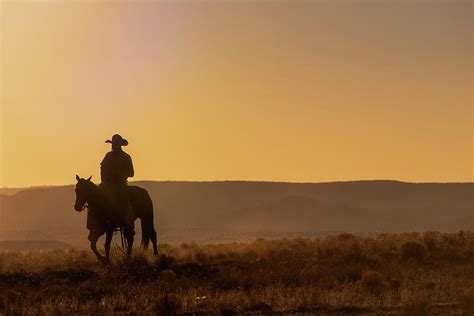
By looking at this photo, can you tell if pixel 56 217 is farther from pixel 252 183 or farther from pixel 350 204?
pixel 350 204

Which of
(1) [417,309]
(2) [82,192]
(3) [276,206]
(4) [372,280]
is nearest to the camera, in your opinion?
(1) [417,309]

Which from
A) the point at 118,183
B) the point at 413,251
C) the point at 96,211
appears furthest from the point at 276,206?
the point at 96,211

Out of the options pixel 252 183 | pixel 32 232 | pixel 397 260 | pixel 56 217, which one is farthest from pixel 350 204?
pixel 397 260

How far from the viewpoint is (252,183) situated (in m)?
187

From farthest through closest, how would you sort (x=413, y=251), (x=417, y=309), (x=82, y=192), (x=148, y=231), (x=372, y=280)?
(x=148, y=231)
(x=413, y=251)
(x=82, y=192)
(x=372, y=280)
(x=417, y=309)

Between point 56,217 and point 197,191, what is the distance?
35.5 meters

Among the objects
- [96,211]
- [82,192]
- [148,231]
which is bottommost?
[148,231]

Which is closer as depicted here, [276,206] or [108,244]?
[108,244]

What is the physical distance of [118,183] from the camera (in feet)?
80.5

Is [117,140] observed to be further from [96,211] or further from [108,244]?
[108,244]

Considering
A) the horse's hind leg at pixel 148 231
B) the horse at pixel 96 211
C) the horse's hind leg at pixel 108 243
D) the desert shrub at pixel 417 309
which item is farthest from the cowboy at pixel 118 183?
the desert shrub at pixel 417 309

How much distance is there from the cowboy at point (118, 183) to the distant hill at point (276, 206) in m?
116

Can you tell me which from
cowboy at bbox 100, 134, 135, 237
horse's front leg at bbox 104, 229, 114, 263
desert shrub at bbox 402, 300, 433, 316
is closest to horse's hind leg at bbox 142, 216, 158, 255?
cowboy at bbox 100, 134, 135, 237

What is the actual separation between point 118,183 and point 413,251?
883cm
